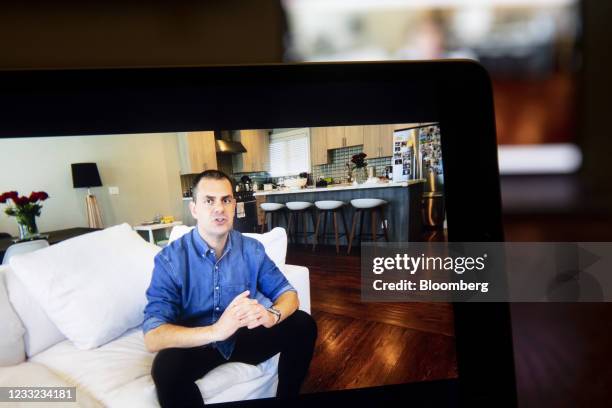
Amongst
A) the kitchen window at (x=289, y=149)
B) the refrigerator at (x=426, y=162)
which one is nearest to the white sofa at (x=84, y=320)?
the kitchen window at (x=289, y=149)

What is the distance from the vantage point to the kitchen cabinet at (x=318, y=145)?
1.25 ft

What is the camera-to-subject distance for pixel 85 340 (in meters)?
0.39

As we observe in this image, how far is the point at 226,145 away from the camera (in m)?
0.38

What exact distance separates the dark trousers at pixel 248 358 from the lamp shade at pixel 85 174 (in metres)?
0.24

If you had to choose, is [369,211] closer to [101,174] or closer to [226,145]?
[226,145]

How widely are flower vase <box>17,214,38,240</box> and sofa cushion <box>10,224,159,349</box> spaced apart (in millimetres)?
25

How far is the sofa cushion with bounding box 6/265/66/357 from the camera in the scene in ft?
1.28

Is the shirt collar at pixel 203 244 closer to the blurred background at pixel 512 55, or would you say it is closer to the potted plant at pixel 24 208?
the potted plant at pixel 24 208

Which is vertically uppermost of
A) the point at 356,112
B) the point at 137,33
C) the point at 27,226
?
the point at 137,33

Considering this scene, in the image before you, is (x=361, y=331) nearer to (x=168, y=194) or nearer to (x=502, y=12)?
(x=168, y=194)

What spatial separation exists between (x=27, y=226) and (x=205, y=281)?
0.74 feet

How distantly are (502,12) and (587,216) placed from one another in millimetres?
622

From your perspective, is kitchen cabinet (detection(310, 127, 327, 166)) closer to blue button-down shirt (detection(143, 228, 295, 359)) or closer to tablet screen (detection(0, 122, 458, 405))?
tablet screen (detection(0, 122, 458, 405))

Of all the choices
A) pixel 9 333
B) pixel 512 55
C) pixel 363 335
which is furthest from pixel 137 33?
pixel 512 55
